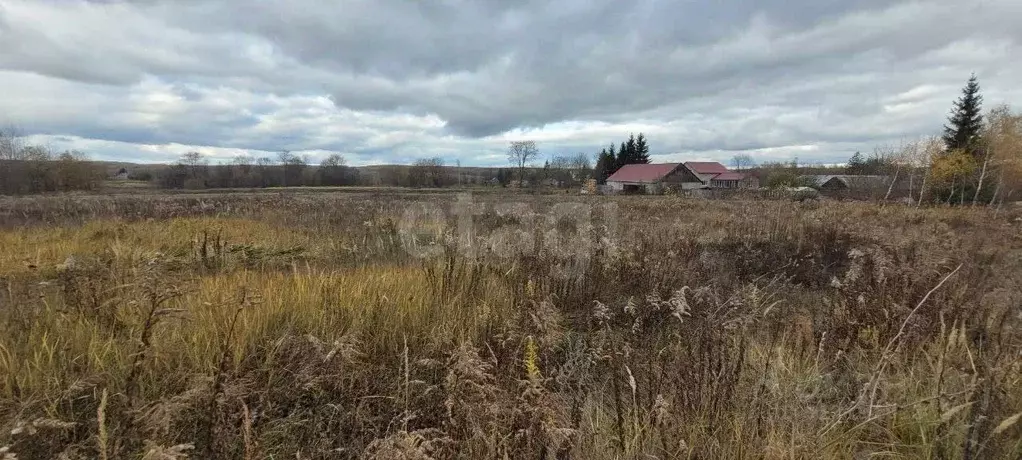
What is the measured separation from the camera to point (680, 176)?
222 feet

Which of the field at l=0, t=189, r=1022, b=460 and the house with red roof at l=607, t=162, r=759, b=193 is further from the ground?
the house with red roof at l=607, t=162, r=759, b=193

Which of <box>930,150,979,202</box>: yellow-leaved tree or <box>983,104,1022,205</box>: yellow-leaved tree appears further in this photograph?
<box>930,150,979,202</box>: yellow-leaved tree

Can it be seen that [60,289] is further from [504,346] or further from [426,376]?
[504,346]

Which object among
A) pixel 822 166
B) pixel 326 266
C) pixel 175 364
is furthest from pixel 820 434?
pixel 822 166

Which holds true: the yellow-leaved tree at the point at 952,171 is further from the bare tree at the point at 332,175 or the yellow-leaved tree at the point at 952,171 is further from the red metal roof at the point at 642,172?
the bare tree at the point at 332,175

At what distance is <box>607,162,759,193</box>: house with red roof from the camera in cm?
6500

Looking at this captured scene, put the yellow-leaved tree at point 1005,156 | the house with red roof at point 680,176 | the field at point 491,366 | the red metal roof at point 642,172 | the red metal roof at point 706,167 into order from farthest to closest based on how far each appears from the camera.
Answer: the red metal roof at point 706,167 → the red metal roof at point 642,172 → the house with red roof at point 680,176 → the yellow-leaved tree at point 1005,156 → the field at point 491,366

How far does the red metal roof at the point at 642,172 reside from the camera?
6738 centimetres

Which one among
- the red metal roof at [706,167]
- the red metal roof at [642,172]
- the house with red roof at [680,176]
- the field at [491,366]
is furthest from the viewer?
the red metal roof at [706,167]

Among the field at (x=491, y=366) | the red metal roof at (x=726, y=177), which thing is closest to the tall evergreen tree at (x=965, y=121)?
the red metal roof at (x=726, y=177)

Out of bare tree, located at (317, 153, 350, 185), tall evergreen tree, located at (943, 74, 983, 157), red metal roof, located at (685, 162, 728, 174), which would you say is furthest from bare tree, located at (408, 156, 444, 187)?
tall evergreen tree, located at (943, 74, 983, 157)

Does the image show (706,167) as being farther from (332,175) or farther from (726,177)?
(332,175)

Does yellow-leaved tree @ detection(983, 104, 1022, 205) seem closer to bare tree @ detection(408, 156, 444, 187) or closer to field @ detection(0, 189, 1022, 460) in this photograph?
field @ detection(0, 189, 1022, 460)

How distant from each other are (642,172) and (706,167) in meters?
13.6
